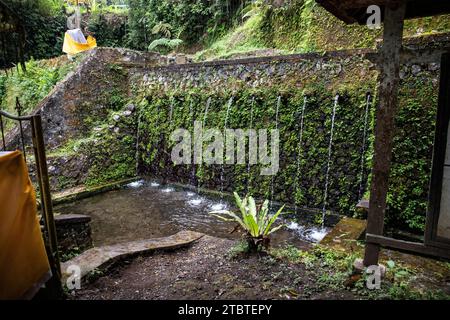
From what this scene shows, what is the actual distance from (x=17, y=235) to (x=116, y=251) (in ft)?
6.33

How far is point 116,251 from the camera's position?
437 cm

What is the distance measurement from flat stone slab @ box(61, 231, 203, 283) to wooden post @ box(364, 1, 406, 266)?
9.34 feet

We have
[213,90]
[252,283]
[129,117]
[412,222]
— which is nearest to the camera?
[252,283]

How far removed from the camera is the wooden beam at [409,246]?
3.11 metres

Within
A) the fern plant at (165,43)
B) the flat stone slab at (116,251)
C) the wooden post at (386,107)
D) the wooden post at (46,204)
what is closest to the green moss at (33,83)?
the fern plant at (165,43)

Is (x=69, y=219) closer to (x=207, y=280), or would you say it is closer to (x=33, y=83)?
(x=207, y=280)

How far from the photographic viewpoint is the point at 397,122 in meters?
5.09

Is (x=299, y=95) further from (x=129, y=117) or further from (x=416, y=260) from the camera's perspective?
(x=129, y=117)

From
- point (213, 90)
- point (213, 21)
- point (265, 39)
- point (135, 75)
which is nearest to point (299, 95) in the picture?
point (213, 90)

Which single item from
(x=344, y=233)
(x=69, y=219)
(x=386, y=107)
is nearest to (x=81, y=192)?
(x=69, y=219)

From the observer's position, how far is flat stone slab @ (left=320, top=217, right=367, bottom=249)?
4.54 m

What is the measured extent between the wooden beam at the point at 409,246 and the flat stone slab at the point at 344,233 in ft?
3.61

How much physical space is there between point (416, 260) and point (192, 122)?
20.3 feet
